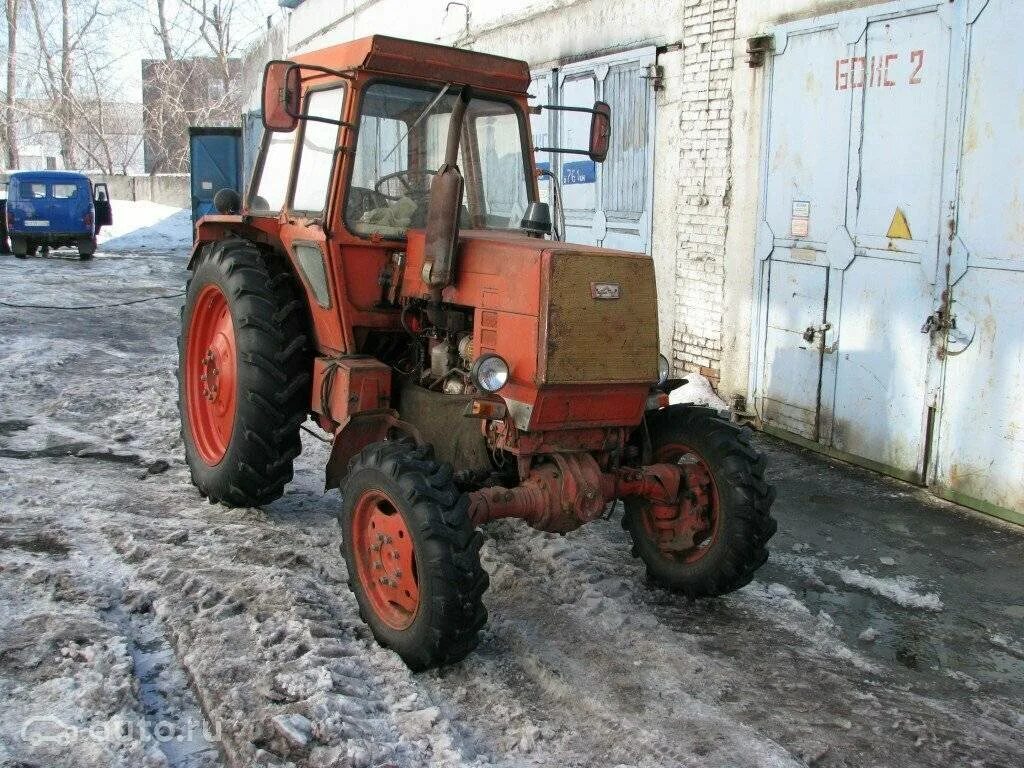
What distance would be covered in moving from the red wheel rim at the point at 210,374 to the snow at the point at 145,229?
60.8 ft

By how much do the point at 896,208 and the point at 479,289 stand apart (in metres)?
3.41

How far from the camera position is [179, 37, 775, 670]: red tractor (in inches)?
155

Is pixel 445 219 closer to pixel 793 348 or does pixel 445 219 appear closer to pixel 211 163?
pixel 793 348

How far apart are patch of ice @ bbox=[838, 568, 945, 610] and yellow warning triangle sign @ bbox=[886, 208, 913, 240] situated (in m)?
2.30

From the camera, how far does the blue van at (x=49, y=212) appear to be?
19.6 m

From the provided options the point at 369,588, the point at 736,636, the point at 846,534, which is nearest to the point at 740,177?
the point at 846,534

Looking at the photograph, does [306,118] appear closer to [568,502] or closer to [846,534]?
[568,502]

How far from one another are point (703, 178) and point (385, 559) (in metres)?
5.20

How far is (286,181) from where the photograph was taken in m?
5.23

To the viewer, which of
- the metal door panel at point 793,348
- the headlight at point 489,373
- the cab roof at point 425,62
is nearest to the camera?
the headlight at point 489,373

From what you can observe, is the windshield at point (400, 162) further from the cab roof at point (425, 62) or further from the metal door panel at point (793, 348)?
the metal door panel at point (793, 348)

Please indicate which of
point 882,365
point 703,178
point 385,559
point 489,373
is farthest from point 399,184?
point 703,178

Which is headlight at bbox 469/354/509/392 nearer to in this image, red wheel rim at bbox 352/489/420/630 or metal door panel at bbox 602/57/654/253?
red wheel rim at bbox 352/489/420/630

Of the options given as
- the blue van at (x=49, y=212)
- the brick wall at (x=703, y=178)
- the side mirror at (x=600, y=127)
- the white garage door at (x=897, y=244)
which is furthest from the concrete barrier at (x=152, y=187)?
the side mirror at (x=600, y=127)
